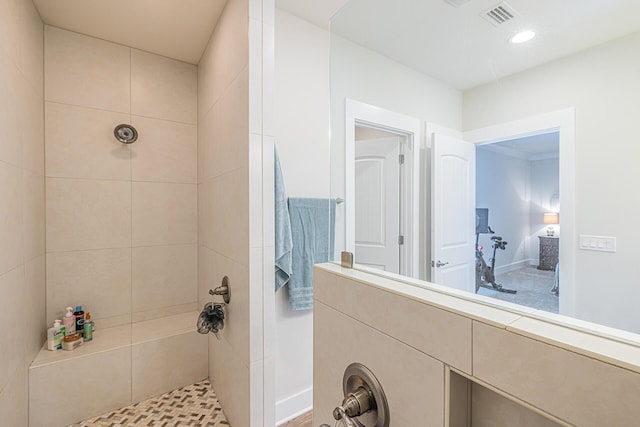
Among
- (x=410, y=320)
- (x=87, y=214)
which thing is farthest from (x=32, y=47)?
(x=410, y=320)

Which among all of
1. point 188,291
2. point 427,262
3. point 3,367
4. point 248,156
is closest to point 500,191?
point 427,262

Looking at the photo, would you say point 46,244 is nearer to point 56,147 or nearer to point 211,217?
point 56,147

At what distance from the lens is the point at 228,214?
148 cm

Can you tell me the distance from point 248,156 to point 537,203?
3.45 feet

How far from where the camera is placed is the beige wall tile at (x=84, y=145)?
68.3 inches

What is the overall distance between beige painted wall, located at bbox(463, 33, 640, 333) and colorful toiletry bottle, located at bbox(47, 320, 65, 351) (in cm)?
237

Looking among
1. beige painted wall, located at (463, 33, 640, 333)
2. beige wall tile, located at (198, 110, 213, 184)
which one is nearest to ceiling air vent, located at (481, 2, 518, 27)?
beige painted wall, located at (463, 33, 640, 333)

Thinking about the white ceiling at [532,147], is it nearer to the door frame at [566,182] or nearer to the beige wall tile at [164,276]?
the door frame at [566,182]

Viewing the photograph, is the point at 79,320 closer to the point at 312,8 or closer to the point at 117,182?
the point at 117,182

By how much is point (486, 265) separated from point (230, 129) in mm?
1300

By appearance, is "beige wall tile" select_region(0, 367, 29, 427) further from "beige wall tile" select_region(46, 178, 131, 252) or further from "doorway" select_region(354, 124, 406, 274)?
"doorway" select_region(354, 124, 406, 274)

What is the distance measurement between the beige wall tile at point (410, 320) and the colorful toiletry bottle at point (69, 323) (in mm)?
1828

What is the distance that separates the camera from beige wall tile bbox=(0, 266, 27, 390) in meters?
1.13

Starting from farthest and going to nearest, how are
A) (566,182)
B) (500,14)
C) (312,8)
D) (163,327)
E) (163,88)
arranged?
(163,88) → (163,327) → (312,8) → (500,14) → (566,182)
